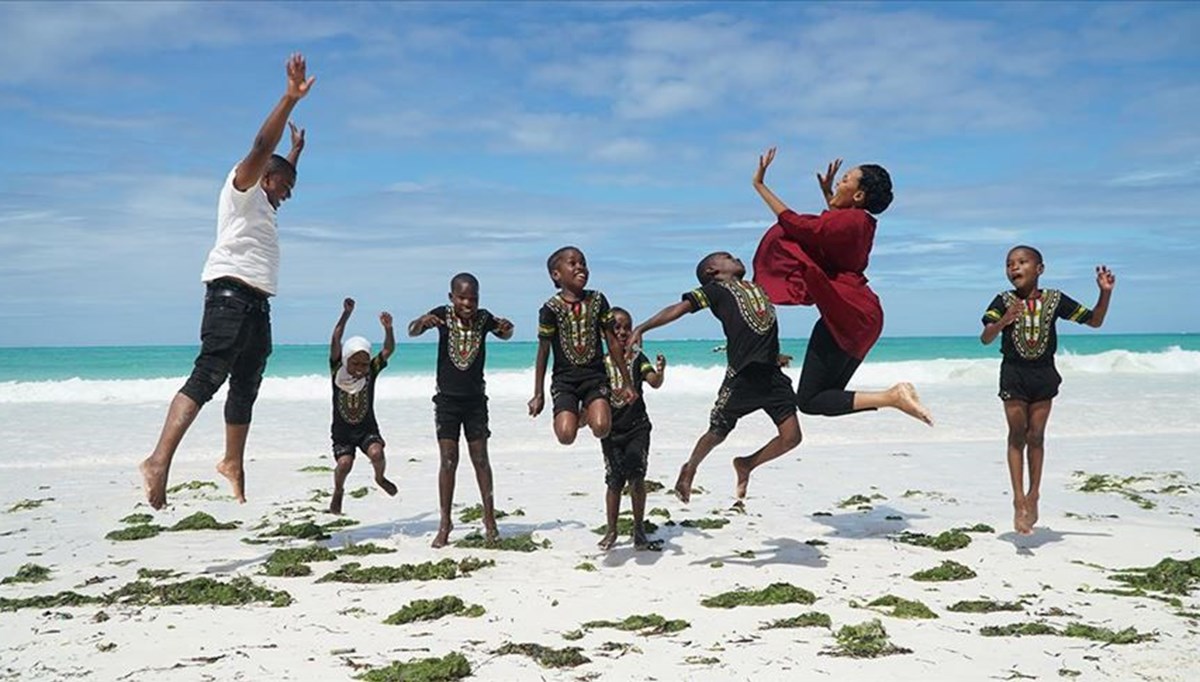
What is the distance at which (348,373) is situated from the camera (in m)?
9.59

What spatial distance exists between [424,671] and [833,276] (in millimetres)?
4204

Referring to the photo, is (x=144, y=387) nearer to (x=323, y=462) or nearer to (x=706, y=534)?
(x=323, y=462)

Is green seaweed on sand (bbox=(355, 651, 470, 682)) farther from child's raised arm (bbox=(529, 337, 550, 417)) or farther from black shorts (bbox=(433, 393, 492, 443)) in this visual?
black shorts (bbox=(433, 393, 492, 443))

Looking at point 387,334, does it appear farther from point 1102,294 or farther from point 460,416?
point 1102,294

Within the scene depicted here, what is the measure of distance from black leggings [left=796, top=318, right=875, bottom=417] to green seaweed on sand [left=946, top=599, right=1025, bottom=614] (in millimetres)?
1681

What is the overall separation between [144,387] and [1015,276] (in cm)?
2949

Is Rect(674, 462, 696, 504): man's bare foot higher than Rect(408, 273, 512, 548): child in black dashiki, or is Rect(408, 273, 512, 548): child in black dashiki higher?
Rect(408, 273, 512, 548): child in black dashiki

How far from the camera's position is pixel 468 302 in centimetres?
811

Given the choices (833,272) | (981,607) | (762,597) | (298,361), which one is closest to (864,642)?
(762,597)

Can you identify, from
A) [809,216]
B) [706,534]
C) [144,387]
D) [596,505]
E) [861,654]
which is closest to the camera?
[861,654]

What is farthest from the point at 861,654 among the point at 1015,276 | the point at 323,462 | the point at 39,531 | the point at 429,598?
the point at 323,462

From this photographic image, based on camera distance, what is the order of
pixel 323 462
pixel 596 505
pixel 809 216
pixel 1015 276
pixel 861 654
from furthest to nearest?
pixel 323 462 → pixel 596 505 → pixel 1015 276 → pixel 809 216 → pixel 861 654

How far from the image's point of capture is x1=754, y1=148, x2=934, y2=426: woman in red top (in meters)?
7.20

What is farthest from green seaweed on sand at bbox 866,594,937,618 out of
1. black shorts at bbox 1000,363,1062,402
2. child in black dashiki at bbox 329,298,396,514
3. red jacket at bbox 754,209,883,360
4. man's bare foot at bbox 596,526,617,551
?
child in black dashiki at bbox 329,298,396,514
